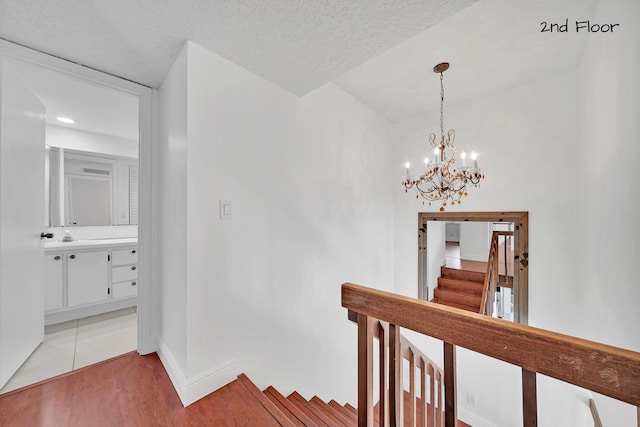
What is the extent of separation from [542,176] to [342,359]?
9.41 ft

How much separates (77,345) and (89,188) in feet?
6.72

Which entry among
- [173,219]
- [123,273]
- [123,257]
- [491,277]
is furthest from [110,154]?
[491,277]

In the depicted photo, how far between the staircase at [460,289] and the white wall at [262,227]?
149 cm

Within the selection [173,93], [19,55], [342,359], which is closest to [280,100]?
[173,93]

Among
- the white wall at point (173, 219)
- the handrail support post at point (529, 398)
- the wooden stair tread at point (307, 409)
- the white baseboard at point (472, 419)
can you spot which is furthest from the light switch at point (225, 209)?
the white baseboard at point (472, 419)

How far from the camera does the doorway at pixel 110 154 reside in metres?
1.62

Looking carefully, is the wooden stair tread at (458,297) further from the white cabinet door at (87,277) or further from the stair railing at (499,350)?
the white cabinet door at (87,277)

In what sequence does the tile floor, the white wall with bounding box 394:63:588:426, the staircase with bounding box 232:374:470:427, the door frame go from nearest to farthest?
the staircase with bounding box 232:374:470:427
the tile floor
the door frame
the white wall with bounding box 394:63:588:426

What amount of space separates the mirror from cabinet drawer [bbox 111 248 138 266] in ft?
1.97

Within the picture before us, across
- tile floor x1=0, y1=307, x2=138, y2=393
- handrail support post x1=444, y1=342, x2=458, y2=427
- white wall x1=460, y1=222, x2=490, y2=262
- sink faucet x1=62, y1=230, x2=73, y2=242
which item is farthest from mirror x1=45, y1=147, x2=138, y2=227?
white wall x1=460, y1=222, x2=490, y2=262

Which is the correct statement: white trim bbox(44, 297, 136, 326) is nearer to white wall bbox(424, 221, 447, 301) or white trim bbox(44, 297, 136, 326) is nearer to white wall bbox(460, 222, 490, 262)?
white wall bbox(424, 221, 447, 301)

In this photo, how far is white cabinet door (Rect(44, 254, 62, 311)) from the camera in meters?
2.46

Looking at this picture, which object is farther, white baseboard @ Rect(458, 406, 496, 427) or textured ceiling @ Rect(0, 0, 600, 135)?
white baseboard @ Rect(458, 406, 496, 427)

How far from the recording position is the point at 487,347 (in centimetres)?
64
